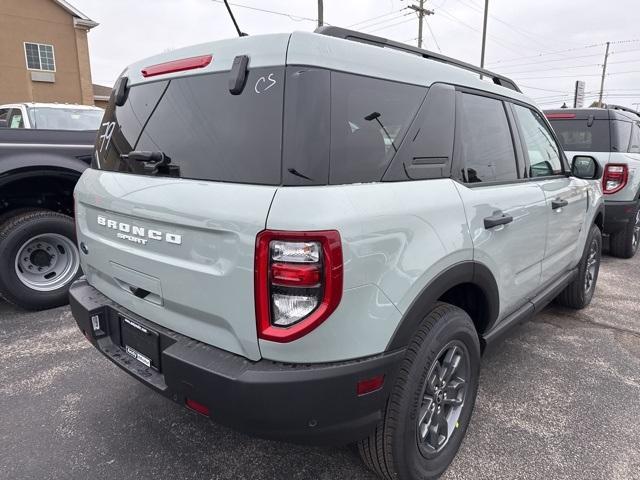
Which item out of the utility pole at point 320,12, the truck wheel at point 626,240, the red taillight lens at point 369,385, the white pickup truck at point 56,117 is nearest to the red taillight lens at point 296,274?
the red taillight lens at point 369,385

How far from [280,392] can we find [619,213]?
19.2 ft

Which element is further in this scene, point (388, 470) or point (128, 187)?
point (128, 187)

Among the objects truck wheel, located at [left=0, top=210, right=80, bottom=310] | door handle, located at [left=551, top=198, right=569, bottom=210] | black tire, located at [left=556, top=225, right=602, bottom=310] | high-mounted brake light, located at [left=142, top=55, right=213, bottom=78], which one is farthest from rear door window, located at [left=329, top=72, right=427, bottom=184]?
truck wheel, located at [left=0, top=210, right=80, bottom=310]

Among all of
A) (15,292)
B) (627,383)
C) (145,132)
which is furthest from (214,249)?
(15,292)

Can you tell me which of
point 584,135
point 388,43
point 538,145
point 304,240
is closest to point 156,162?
point 304,240

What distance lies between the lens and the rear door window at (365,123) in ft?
5.42

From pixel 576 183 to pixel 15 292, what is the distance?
191 inches

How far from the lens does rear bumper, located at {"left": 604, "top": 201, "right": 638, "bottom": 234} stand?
574cm

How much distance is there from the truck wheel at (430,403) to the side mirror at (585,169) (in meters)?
2.16

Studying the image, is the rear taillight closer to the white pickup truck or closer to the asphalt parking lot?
the asphalt parking lot

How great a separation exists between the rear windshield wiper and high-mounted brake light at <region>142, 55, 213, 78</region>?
0.40 m

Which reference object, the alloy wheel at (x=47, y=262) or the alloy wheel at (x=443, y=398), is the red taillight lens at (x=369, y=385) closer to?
the alloy wheel at (x=443, y=398)

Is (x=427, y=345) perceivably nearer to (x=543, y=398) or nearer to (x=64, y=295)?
(x=543, y=398)

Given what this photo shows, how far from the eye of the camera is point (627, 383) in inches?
120
